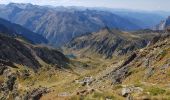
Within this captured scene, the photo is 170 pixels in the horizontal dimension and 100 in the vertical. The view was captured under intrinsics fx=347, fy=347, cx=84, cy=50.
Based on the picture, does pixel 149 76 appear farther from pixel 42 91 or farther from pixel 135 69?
pixel 42 91

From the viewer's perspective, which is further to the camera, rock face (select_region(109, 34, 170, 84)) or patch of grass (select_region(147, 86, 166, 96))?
rock face (select_region(109, 34, 170, 84))

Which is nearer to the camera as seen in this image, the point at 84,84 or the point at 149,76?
the point at 149,76

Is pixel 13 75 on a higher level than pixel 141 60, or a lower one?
lower

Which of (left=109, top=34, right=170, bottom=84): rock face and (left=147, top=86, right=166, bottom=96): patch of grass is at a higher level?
(left=147, top=86, right=166, bottom=96): patch of grass

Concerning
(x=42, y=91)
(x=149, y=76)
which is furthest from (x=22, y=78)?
(x=149, y=76)

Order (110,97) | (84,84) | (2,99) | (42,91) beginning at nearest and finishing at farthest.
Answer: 1. (110,97)
2. (42,91)
3. (84,84)
4. (2,99)

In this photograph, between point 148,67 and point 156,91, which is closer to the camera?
point 156,91

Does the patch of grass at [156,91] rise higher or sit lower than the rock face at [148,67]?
higher

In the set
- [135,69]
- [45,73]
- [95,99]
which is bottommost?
[45,73]

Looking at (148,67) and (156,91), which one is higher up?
(156,91)

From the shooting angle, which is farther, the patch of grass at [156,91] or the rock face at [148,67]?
the rock face at [148,67]

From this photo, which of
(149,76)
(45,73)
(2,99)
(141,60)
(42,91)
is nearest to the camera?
(149,76)
